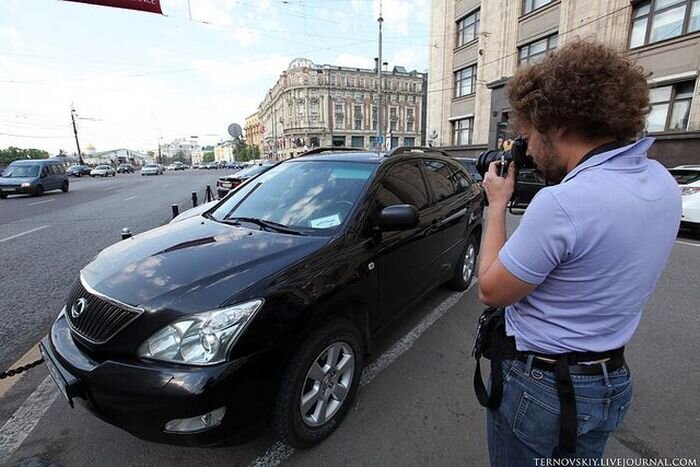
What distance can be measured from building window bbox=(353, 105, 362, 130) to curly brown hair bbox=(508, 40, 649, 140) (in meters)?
89.7

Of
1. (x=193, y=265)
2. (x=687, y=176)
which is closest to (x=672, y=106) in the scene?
(x=687, y=176)

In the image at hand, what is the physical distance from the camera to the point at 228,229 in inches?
108

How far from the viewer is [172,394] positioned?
1.64 m

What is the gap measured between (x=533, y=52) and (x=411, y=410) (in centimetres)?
2365

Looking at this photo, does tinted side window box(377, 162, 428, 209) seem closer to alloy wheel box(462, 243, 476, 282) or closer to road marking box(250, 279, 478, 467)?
road marking box(250, 279, 478, 467)

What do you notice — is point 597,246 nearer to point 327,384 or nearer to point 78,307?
point 327,384

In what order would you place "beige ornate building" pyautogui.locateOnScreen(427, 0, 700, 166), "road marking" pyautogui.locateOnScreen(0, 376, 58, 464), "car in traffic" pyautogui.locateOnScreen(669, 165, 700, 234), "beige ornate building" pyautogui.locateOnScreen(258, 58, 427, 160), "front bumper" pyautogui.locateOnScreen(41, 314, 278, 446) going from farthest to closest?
"beige ornate building" pyautogui.locateOnScreen(258, 58, 427, 160) → "beige ornate building" pyautogui.locateOnScreen(427, 0, 700, 166) → "car in traffic" pyautogui.locateOnScreen(669, 165, 700, 234) → "road marking" pyautogui.locateOnScreen(0, 376, 58, 464) → "front bumper" pyautogui.locateOnScreen(41, 314, 278, 446)

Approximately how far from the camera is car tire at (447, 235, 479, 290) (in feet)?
14.5

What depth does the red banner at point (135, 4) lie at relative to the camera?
8.08 m

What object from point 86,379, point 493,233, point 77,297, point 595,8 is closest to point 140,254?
point 77,297

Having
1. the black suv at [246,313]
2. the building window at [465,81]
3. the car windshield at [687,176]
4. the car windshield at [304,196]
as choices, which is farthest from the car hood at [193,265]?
the building window at [465,81]

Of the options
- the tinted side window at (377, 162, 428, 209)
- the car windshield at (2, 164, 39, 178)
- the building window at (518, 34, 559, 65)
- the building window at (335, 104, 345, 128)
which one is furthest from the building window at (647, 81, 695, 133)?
the building window at (335, 104, 345, 128)

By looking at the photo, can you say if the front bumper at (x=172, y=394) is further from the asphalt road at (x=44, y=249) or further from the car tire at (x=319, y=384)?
the asphalt road at (x=44, y=249)

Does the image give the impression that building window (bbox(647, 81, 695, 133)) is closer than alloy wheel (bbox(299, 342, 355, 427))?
No
